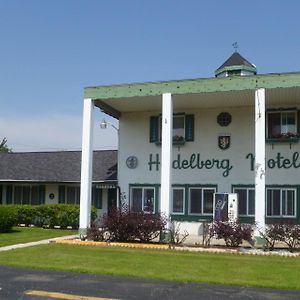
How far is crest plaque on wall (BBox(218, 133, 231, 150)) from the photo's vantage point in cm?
2233

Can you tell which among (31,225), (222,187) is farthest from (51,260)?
(31,225)

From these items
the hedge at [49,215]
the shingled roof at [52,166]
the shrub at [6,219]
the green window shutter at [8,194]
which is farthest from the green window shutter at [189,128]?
the green window shutter at [8,194]

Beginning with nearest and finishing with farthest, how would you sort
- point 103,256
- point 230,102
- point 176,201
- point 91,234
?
point 103,256, point 91,234, point 230,102, point 176,201

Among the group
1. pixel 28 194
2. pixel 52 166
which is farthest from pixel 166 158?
pixel 28 194

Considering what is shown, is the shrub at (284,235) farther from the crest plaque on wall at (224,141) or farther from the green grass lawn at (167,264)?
the crest plaque on wall at (224,141)

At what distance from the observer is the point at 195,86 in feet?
62.2

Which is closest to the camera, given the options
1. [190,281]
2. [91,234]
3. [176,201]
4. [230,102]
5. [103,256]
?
[190,281]

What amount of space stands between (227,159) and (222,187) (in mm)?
1228

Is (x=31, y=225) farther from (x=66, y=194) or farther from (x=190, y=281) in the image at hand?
(x=190, y=281)

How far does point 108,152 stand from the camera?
29250 millimetres

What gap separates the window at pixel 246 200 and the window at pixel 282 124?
2.49 metres

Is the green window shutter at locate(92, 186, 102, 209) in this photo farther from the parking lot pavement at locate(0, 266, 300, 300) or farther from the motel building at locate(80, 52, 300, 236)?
the parking lot pavement at locate(0, 266, 300, 300)

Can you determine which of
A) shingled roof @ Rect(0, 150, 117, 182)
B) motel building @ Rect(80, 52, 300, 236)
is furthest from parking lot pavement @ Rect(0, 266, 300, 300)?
shingled roof @ Rect(0, 150, 117, 182)

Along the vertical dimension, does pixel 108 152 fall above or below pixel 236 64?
below
